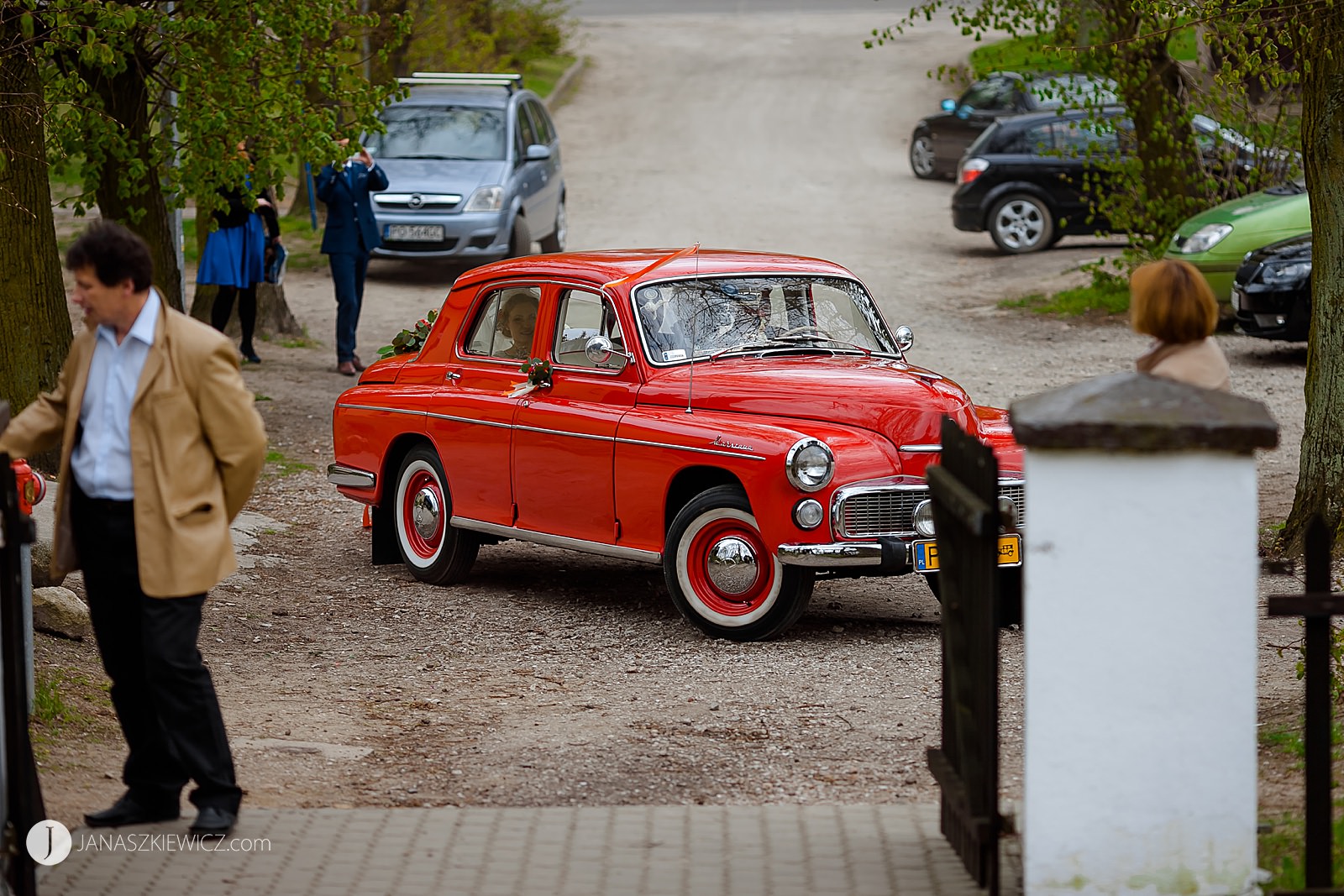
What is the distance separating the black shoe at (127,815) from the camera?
5.26 m

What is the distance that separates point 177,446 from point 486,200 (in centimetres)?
1549

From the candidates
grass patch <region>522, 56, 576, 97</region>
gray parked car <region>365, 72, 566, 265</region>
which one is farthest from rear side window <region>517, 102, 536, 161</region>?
grass patch <region>522, 56, 576, 97</region>

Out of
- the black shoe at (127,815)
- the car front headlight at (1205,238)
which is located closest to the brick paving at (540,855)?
the black shoe at (127,815)

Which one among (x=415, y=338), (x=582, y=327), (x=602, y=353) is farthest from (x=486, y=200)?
(x=602, y=353)

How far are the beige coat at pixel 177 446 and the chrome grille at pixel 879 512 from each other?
133 inches

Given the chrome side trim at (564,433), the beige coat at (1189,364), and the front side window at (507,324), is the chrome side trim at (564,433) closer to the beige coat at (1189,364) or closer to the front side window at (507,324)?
the front side window at (507,324)

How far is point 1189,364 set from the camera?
4938 millimetres

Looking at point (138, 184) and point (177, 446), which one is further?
point (138, 184)

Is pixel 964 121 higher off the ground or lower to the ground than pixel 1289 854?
higher

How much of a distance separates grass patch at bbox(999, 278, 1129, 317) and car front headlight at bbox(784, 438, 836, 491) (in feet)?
38.9

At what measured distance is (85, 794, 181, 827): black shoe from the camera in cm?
526

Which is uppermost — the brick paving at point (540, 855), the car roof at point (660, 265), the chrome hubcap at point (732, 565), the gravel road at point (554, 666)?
the car roof at point (660, 265)

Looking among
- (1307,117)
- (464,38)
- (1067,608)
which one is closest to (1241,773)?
(1067,608)

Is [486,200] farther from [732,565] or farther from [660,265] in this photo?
[732,565]
